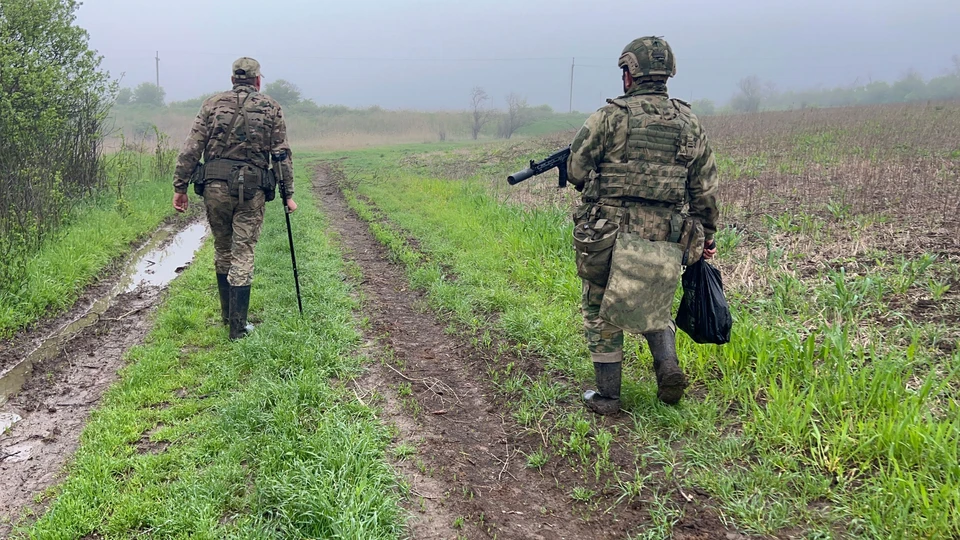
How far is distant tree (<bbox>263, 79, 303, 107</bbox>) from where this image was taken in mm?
50062

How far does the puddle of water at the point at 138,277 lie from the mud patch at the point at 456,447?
269 cm

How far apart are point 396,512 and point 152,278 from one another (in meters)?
5.84

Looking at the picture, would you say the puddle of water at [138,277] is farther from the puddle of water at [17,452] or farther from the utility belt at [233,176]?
the utility belt at [233,176]

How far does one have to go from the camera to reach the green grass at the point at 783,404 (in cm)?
250

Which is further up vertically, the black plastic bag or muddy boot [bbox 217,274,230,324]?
the black plastic bag

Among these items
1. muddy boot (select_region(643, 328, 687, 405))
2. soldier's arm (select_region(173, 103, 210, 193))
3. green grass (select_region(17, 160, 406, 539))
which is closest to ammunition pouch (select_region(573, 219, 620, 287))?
muddy boot (select_region(643, 328, 687, 405))

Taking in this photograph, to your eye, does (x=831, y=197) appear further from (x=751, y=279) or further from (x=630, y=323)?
(x=630, y=323)

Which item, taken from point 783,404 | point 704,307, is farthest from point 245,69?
point 783,404

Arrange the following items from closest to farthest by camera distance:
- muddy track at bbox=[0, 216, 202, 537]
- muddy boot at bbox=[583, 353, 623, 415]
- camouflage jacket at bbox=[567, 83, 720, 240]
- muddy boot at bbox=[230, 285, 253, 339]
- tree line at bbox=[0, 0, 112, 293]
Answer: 1. muddy track at bbox=[0, 216, 202, 537]
2. camouflage jacket at bbox=[567, 83, 720, 240]
3. muddy boot at bbox=[583, 353, 623, 415]
4. muddy boot at bbox=[230, 285, 253, 339]
5. tree line at bbox=[0, 0, 112, 293]

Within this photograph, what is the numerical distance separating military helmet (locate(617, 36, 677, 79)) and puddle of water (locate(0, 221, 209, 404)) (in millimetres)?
4820

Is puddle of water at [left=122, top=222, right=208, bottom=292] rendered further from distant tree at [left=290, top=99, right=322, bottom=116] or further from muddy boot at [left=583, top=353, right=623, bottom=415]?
distant tree at [left=290, top=99, right=322, bottom=116]

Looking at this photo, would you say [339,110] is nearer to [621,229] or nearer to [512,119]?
[512,119]

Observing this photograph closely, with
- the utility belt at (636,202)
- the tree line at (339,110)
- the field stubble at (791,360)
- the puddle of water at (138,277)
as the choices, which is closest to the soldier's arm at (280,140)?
the field stubble at (791,360)

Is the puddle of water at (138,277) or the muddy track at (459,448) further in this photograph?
the puddle of water at (138,277)
